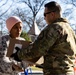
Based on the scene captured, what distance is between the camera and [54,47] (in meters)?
3.37

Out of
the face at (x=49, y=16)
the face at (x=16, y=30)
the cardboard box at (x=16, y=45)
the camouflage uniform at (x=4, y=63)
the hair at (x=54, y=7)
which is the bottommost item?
the camouflage uniform at (x=4, y=63)

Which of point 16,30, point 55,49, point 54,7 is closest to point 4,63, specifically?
point 16,30

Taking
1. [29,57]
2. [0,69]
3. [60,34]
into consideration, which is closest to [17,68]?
[0,69]

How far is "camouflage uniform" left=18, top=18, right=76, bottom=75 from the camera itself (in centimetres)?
327

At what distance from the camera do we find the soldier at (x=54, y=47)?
3273mm

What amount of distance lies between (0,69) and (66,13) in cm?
3300

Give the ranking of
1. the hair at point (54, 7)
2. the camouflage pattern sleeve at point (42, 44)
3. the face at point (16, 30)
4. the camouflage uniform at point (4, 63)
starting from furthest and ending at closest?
the face at point (16, 30), the camouflage uniform at point (4, 63), the hair at point (54, 7), the camouflage pattern sleeve at point (42, 44)

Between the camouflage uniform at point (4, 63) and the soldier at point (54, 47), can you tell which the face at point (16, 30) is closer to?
the camouflage uniform at point (4, 63)

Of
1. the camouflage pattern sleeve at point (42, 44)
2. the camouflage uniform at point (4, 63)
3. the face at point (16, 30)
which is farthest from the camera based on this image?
the face at point (16, 30)

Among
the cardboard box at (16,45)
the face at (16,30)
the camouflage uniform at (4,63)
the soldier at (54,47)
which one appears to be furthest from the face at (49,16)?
the camouflage uniform at (4,63)

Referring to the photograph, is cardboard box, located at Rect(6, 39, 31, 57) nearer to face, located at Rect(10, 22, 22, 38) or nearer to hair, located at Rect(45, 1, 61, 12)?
hair, located at Rect(45, 1, 61, 12)

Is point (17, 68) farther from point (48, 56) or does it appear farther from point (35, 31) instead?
point (35, 31)

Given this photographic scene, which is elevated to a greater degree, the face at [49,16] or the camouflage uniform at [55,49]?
the face at [49,16]

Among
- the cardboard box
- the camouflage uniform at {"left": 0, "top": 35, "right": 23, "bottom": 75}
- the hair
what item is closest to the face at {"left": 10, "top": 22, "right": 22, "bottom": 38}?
the camouflage uniform at {"left": 0, "top": 35, "right": 23, "bottom": 75}
